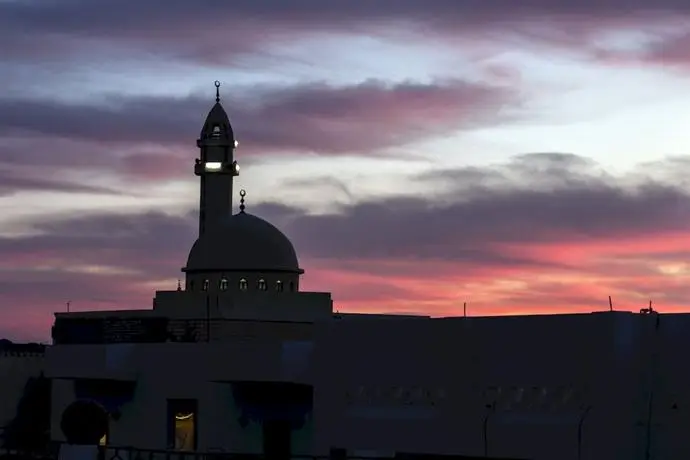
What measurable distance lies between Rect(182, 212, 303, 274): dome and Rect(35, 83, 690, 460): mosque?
1.85 meters

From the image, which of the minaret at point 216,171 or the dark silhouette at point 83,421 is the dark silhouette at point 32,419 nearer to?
the minaret at point 216,171

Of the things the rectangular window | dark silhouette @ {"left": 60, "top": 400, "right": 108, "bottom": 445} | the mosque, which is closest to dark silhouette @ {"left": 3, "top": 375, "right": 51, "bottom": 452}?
the mosque

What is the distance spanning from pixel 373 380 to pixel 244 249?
53.8 feet

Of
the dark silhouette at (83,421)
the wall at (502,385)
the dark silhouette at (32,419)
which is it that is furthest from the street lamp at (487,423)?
the dark silhouette at (32,419)

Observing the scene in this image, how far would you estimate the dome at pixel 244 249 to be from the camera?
44594 millimetres

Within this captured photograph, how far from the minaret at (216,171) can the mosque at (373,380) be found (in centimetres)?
987

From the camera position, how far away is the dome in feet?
146

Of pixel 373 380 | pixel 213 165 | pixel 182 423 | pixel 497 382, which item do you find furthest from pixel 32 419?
pixel 497 382

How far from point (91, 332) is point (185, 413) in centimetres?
697

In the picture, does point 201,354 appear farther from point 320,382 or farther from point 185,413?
point 320,382

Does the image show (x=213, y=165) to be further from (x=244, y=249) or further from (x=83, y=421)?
(x=83, y=421)

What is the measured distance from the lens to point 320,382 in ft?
98.3

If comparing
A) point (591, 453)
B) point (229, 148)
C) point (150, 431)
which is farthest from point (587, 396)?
point (229, 148)

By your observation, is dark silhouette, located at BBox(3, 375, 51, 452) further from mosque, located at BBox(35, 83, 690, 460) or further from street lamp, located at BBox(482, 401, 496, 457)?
street lamp, located at BBox(482, 401, 496, 457)
